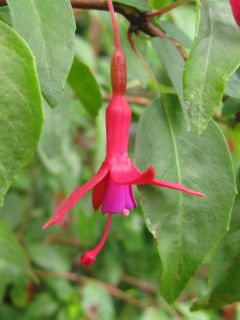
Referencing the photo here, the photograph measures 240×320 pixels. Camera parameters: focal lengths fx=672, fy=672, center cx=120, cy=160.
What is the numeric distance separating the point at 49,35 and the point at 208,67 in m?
0.13

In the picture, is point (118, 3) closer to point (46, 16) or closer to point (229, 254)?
point (46, 16)

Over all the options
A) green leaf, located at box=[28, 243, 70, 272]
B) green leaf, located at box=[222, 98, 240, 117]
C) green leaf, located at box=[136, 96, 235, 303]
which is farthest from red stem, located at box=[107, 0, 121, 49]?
green leaf, located at box=[28, 243, 70, 272]

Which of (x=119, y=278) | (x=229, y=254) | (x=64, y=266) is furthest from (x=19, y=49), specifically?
(x=119, y=278)

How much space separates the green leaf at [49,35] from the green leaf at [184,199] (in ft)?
0.42

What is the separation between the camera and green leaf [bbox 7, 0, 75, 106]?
530 mm

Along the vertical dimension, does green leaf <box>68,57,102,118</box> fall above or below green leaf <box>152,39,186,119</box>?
below

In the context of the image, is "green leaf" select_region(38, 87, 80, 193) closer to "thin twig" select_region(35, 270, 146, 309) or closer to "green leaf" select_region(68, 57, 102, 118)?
"green leaf" select_region(68, 57, 102, 118)

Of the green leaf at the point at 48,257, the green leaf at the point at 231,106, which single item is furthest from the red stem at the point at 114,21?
the green leaf at the point at 48,257

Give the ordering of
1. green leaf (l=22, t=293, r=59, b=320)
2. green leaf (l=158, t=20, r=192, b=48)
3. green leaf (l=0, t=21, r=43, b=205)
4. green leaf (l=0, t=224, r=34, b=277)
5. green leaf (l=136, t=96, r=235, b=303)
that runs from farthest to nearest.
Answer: green leaf (l=22, t=293, r=59, b=320), green leaf (l=0, t=224, r=34, b=277), green leaf (l=158, t=20, r=192, b=48), green leaf (l=136, t=96, r=235, b=303), green leaf (l=0, t=21, r=43, b=205)

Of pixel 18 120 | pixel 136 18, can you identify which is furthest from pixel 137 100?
pixel 18 120

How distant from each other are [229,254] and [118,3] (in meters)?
0.28

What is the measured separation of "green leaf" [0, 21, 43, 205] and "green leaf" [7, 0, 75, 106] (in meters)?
0.04

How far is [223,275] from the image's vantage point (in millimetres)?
704

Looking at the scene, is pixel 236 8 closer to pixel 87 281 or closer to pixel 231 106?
pixel 231 106
